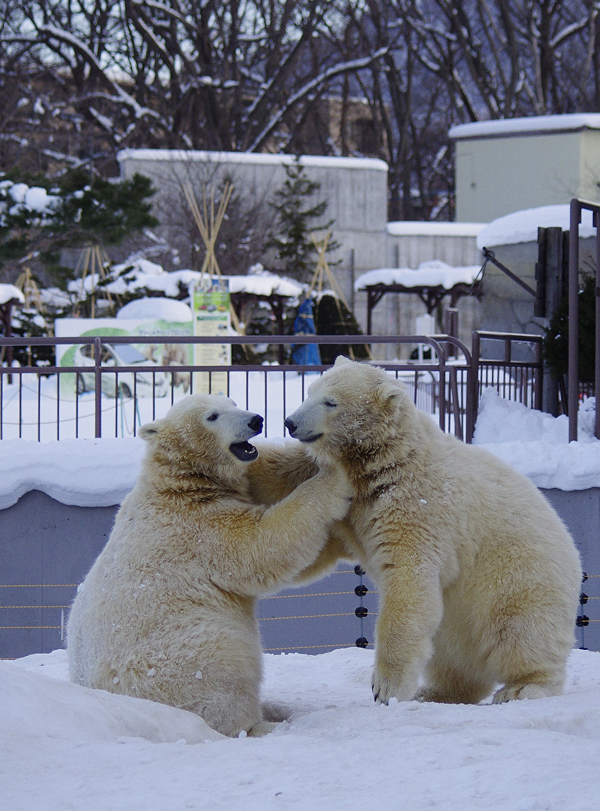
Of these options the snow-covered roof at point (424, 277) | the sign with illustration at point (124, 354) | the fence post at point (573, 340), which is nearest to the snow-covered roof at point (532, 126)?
the snow-covered roof at point (424, 277)

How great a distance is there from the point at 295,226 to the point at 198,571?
847 inches

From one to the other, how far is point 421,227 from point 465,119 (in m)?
10.0

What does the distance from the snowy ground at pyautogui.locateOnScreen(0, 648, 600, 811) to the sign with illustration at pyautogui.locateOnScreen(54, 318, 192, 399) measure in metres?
10.9

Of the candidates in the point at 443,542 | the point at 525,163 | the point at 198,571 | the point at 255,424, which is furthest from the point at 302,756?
the point at 525,163

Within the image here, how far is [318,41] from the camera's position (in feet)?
115

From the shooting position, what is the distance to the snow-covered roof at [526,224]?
13553 millimetres

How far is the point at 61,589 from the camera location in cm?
587

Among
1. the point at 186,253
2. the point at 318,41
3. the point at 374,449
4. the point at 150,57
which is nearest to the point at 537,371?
the point at 374,449

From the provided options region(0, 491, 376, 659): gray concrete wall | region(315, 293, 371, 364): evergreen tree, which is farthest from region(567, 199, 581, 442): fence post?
region(315, 293, 371, 364): evergreen tree

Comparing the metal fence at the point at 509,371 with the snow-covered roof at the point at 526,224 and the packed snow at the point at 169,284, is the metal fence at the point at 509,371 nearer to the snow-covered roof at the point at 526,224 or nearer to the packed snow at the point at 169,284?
the snow-covered roof at the point at 526,224

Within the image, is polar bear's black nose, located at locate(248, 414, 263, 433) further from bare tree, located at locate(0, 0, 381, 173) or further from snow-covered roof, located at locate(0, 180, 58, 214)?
bare tree, located at locate(0, 0, 381, 173)

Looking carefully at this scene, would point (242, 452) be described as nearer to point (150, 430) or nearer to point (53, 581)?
point (150, 430)

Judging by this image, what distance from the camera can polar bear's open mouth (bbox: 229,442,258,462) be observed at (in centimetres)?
300

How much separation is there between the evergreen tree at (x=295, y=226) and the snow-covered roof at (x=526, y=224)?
868cm
